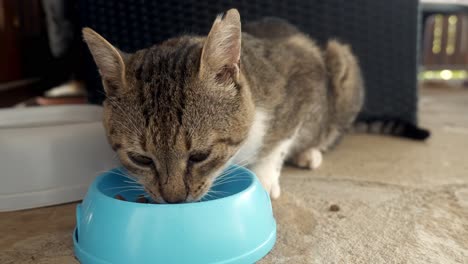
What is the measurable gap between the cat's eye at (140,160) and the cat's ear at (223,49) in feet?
1.07

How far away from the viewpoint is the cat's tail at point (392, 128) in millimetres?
2832

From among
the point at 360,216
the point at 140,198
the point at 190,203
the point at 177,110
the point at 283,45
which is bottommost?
the point at 360,216

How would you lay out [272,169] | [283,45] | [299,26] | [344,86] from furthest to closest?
[299,26]
[344,86]
[283,45]
[272,169]

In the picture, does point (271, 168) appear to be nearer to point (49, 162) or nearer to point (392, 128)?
point (49, 162)

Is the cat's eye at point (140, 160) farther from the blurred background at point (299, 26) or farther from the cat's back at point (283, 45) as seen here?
the blurred background at point (299, 26)

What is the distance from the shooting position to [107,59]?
1.48 m

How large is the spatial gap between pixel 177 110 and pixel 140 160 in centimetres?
22

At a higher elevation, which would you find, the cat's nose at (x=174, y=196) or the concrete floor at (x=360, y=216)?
the cat's nose at (x=174, y=196)

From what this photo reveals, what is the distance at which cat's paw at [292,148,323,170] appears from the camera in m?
2.31

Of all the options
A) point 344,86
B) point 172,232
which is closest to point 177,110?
point 172,232

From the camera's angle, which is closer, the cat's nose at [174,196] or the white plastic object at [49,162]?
the cat's nose at [174,196]

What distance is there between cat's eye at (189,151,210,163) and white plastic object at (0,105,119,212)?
50cm

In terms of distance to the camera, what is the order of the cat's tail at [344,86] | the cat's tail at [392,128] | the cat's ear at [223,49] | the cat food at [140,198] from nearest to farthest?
1. the cat's ear at [223,49]
2. the cat food at [140,198]
3. the cat's tail at [344,86]
4. the cat's tail at [392,128]

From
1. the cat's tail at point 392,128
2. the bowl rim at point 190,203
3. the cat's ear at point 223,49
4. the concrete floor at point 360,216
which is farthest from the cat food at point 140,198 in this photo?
the cat's tail at point 392,128
